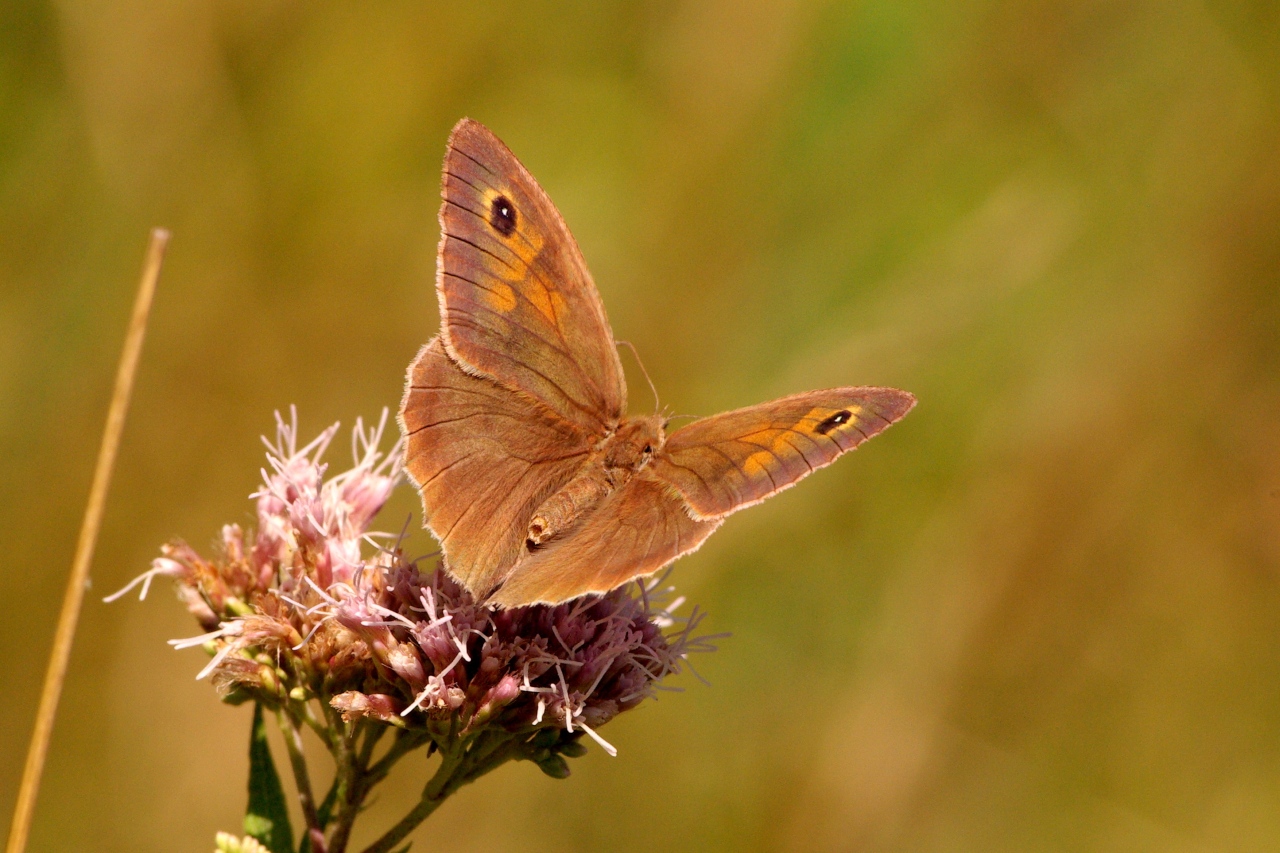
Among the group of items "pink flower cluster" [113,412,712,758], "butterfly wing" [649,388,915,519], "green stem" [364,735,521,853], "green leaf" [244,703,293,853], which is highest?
"butterfly wing" [649,388,915,519]

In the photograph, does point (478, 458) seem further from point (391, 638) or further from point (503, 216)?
point (503, 216)

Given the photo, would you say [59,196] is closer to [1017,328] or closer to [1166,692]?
[1017,328]

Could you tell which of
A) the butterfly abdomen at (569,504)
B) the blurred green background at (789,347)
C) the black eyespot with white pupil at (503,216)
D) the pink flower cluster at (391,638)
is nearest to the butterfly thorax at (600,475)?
the butterfly abdomen at (569,504)

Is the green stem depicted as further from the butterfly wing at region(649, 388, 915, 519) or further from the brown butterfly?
the butterfly wing at region(649, 388, 915, 519)

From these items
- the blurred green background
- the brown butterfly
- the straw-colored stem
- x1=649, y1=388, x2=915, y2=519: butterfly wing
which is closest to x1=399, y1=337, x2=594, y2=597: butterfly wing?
the brown butterfly

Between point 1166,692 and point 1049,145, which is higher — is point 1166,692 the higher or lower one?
the lower one

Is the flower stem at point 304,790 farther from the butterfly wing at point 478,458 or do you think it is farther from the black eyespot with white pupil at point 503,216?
the black eyespot with white pupil at point 503,216

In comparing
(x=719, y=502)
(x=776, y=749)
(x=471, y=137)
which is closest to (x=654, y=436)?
(x=719, y=502)
